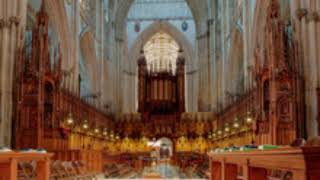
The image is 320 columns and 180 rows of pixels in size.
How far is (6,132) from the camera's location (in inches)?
695

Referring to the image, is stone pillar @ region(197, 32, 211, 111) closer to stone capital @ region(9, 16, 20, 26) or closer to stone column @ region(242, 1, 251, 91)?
stone column @ region(242, 1, 251, 91)

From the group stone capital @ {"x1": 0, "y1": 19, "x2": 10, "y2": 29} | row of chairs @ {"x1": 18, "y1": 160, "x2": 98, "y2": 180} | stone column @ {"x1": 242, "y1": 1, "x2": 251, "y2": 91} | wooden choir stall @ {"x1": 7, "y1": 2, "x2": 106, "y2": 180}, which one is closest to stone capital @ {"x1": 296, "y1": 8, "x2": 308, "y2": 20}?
stone column @ {"x1": 242, "y1": 1, "x2": 251, "y2": 91}

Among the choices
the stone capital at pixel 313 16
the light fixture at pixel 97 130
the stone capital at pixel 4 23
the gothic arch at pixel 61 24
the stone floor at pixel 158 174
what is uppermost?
the gothic arch at pixel 61 24

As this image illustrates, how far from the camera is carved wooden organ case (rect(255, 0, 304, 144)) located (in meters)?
16.4

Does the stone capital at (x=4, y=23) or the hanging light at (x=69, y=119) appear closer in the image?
the stone capital at (x=4, y=23)

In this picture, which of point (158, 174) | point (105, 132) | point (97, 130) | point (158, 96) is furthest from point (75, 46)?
point (158, 96)

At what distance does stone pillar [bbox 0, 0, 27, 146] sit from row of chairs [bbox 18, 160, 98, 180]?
334 centimetres

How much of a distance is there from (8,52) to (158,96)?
27.4m

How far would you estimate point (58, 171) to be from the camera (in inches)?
564

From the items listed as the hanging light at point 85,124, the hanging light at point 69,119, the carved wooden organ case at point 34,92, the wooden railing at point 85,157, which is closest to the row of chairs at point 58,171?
the wooden railing at point 85,157

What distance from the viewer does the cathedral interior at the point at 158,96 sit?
497 inches

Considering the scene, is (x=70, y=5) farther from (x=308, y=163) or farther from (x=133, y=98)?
(x=308, y=163)

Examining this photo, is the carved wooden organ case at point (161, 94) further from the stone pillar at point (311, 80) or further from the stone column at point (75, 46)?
the stone pillar at point (311, 80)

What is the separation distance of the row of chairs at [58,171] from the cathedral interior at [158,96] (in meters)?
0.05
